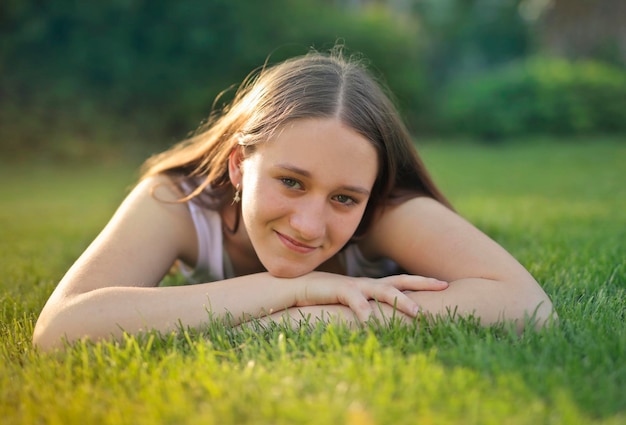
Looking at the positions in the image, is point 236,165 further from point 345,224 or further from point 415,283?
point 415,283

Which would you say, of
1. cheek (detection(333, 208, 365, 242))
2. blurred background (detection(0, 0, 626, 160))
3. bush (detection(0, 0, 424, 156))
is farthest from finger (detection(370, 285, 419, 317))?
blurred background (detection(0, 0, 626, 160))

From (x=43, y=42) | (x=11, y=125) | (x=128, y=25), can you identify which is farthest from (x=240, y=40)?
(x=11, y=125)

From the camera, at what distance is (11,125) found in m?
13.1

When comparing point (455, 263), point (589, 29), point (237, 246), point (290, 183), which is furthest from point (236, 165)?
point (589, 29)

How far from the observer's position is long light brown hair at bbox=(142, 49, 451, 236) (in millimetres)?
2457

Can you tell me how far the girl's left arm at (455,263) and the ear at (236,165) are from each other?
2.27 ft

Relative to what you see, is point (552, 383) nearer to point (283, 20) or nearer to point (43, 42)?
point (43, 42)

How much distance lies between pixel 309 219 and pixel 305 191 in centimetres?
11

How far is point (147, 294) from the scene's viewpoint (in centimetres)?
224

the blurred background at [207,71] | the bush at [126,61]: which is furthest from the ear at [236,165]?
the blurred background at [207,71]

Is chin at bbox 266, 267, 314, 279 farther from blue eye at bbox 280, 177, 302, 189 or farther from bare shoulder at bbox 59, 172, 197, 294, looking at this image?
bare shoulder at bbox 59, 172, 197, 294

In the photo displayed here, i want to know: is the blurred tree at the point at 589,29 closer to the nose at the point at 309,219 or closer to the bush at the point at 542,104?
the bush at the point at 542,104

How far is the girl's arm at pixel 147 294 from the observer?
2.15 m

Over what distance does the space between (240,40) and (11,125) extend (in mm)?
5885
